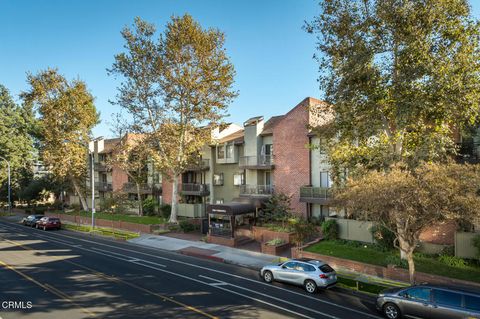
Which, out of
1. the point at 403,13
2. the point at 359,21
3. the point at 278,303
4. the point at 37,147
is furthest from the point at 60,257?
the point at 37,147

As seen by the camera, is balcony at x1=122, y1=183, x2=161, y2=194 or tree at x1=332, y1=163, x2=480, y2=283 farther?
balcony at x1=122, y1=183, x2=161, y2=194

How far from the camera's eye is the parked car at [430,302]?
34.1 feet

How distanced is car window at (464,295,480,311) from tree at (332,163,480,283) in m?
2.95

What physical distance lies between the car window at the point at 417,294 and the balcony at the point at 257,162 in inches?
729

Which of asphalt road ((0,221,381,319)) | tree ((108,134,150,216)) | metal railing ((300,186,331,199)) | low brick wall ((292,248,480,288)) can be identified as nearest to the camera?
asphalt road ((0,221,381,319))

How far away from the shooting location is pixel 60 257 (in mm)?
20891

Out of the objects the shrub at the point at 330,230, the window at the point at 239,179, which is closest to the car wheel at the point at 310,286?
the shrub at the point at 330,230


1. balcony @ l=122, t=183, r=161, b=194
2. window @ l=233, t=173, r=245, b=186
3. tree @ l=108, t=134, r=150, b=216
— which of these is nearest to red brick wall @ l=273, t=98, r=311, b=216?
window @ l=233, t=173, r=245, b=186

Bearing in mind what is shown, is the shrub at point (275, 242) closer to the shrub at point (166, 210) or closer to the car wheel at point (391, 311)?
the car wheel at point (391, 311)

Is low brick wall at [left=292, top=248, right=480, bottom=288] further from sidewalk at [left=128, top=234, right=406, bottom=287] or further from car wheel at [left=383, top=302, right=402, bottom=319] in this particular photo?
car wheel at [left=383, top=302, right=402, bottom=319]

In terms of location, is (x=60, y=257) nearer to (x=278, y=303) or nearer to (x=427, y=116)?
(x=278, y=303)

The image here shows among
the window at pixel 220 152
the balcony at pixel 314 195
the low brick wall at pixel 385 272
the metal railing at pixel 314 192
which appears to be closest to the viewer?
the low brick wall at pixel 385 272

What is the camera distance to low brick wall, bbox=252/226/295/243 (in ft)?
77.2

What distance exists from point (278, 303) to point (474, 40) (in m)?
15.7
